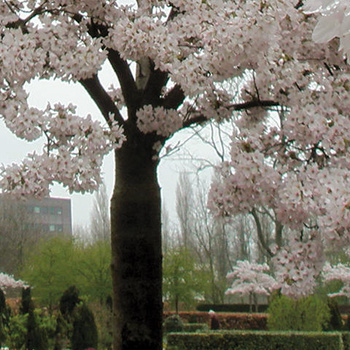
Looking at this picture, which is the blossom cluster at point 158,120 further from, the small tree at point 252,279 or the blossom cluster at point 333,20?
the small tree at point 252,279

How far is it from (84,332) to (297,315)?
5.78 meters

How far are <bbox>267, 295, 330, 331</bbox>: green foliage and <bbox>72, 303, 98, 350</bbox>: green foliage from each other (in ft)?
16.9

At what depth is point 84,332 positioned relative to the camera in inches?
492

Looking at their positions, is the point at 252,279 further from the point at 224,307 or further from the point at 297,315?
the point at 297,315

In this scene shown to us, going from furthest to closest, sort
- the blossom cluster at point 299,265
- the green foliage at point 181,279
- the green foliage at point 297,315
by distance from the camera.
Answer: the green foliage at point 181,279
the green foliage at point 297,315
the blossom cluster at point 299,265

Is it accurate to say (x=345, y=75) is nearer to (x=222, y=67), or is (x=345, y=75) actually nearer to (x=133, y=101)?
(x=222, y=67)

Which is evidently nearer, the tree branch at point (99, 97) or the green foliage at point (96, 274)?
the tree branch at point (99, 97)

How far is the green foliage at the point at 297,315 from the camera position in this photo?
15.3 m

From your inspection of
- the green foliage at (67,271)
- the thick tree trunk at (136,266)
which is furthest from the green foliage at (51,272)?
the thick tree trunk at (136,266)

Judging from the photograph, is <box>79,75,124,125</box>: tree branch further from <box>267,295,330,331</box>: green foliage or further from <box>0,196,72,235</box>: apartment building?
<box>0,196,72,235</box>: apartment building

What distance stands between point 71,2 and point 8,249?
3478 cm

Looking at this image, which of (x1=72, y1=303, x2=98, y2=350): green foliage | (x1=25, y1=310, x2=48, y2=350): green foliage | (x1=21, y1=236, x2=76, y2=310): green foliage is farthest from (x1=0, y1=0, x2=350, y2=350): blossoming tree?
(x1=21, y1=236, x2=76, y2=310): green foliage

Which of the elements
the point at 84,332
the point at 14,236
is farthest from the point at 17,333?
the point at 14,236

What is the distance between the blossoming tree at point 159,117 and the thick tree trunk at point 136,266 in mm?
12
